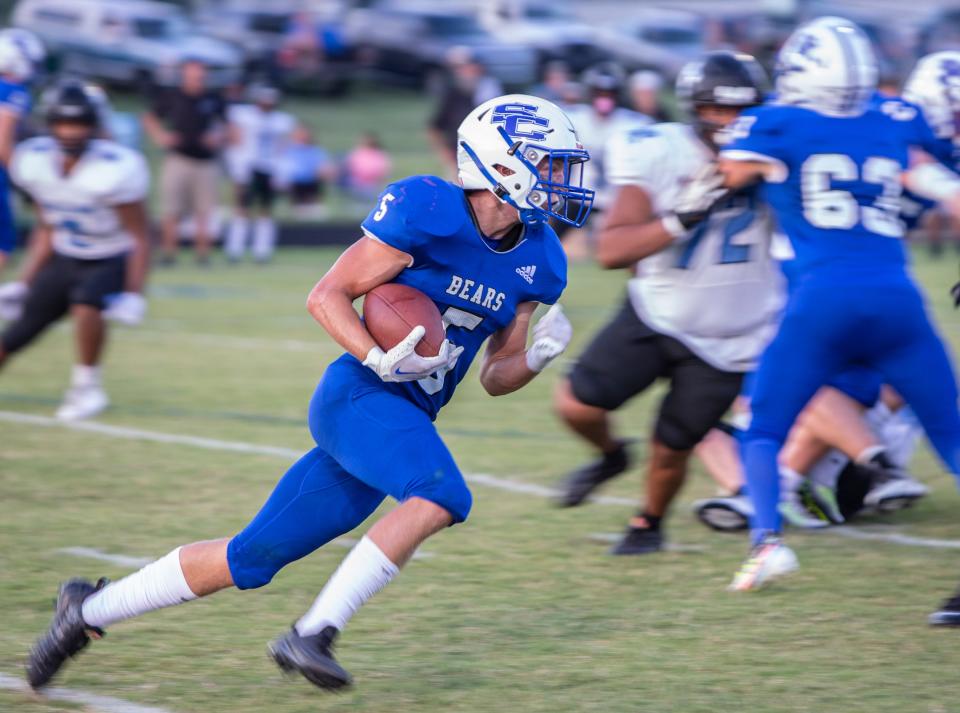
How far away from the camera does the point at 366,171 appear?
20.4 metres

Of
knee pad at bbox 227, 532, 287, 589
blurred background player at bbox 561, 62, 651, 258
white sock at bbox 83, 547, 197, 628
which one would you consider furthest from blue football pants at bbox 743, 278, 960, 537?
blurred background player at bbox 561, 62, 651, 258

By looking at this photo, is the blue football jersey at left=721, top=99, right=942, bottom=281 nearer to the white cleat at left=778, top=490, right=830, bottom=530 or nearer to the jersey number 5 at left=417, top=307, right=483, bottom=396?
the jersey number 5 at left=417, top=307, right=483, bottom=396

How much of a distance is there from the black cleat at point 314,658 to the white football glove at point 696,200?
6.37 ft

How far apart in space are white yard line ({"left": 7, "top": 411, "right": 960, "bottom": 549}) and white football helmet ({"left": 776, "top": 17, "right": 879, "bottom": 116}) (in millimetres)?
1739

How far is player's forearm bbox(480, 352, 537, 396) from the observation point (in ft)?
13.5

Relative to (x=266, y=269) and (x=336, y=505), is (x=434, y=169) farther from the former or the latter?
(x=336, y=505)

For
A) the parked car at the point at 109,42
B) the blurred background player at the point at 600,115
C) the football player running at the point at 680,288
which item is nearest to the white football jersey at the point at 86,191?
the football player running at the point at 680,288

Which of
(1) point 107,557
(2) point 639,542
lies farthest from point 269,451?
(2) point 639,542

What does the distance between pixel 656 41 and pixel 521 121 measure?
2745cm

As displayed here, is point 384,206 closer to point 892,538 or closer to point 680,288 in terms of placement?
point 680,288

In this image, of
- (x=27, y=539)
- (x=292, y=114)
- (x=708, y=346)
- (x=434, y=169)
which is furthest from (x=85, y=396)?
(x=292, y=114)

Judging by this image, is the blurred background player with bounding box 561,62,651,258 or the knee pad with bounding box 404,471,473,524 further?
the blurred background player with bounding box 561,62,651,258

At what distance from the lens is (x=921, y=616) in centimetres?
454

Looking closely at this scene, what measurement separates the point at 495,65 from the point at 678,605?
24.2 metres
